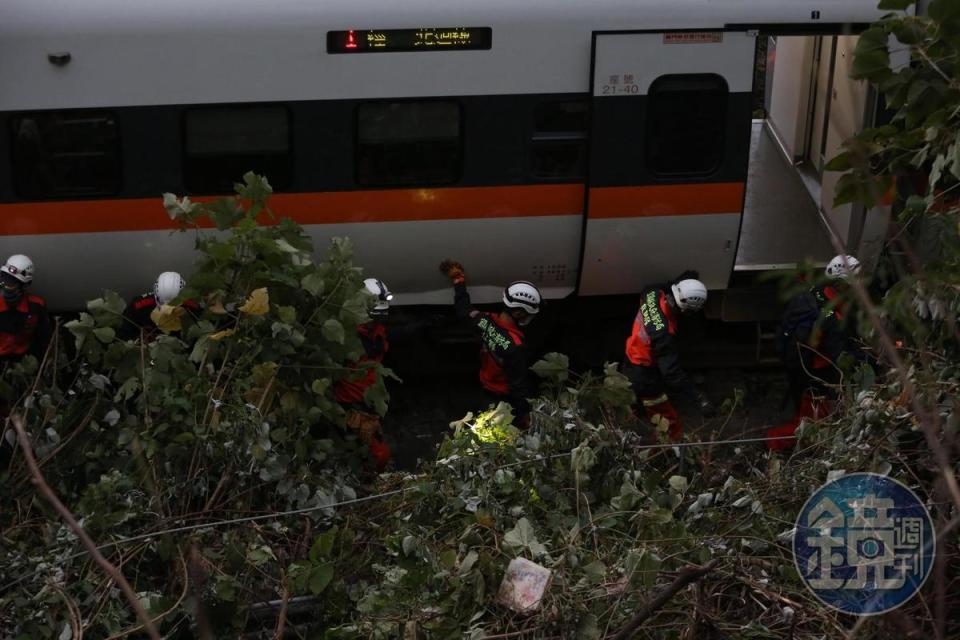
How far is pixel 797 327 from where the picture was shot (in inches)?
315

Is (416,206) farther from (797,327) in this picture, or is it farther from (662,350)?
(797,327)

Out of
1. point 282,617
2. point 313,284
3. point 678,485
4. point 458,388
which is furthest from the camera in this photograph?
point 458,388

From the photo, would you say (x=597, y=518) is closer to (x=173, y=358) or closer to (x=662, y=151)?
(x=173, y=358)

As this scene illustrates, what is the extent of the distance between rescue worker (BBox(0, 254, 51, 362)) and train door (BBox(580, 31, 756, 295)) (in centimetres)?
348

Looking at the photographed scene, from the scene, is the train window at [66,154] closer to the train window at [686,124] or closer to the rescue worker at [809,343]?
the train window at [686,124]

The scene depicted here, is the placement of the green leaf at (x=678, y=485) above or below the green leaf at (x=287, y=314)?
below

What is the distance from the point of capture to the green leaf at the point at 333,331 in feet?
19.5

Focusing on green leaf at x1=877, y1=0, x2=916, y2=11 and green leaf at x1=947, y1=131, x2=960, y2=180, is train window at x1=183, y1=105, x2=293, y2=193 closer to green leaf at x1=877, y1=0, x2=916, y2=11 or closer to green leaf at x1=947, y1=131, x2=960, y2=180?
green leaf at x1=877, y1=0, x2=916, y2=11

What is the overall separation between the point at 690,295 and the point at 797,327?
68 centimetres

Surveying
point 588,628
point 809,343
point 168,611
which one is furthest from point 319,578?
point 809,343

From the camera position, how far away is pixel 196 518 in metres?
5.16

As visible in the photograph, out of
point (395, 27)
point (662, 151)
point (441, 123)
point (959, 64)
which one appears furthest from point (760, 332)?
point (959, 64)

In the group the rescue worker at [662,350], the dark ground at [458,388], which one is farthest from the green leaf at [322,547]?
the dark ground at [458,388]

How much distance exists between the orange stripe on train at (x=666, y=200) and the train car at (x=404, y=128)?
0.01 m
